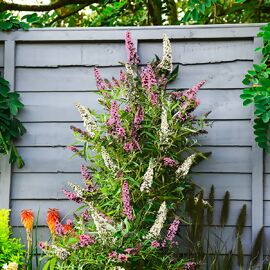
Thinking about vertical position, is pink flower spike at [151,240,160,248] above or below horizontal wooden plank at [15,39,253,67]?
below

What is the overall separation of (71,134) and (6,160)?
16.0 inches

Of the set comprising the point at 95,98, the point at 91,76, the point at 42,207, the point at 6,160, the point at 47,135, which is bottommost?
the point at 42,207

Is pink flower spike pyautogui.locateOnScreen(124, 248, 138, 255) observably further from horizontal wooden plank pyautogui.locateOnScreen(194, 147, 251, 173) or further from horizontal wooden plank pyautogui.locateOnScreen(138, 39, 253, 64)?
horizontal wooden plank pyautogui.locateOnScreen(138, 39, 253, 64)

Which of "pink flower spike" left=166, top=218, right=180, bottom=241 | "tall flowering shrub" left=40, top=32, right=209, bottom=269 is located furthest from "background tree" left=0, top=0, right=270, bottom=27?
"pink flower spike" left=166, top=218, right=180, bottom=241

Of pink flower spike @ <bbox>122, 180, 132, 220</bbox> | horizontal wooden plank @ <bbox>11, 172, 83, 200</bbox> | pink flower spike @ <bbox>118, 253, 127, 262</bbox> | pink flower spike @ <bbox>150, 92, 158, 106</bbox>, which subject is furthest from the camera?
horizontal wooden plank @ <bbox>11, 172, 83, 200</bbox>

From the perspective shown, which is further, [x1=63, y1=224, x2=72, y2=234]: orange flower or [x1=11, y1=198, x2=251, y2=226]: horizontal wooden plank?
[x1=11, y1=198, x2=251, y2=226]: horizontal wooden plank

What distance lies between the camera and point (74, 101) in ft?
13.8

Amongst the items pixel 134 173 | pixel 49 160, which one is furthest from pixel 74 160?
pixel 134 173

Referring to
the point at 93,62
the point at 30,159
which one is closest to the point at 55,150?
the point at 30,159

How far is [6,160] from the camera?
4.23 metres

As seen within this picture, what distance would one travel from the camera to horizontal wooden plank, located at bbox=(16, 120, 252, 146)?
412 cm

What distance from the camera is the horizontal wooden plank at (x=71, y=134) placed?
412 centimetres

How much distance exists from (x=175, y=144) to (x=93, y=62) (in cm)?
72

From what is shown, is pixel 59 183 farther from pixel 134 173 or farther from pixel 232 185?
pixel 232 185
